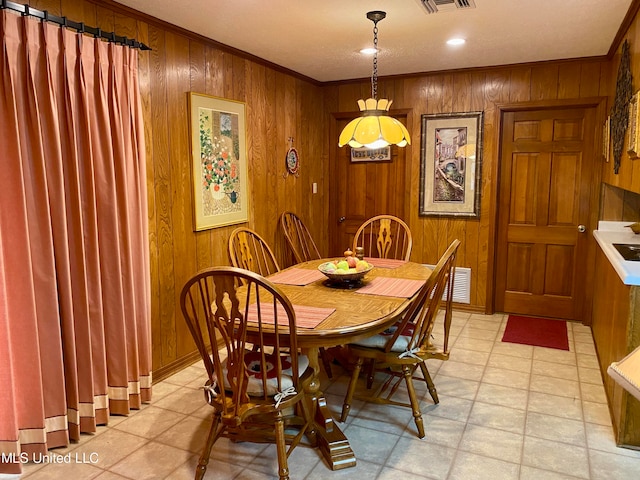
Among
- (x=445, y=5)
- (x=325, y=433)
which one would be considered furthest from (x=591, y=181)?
(x=325, y=433)

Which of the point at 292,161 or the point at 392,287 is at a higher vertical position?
the point at 292,161

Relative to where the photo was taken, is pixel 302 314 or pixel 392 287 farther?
pixel 392 287

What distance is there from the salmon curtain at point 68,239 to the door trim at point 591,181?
3.22 meters

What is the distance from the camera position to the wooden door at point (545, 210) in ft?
14.5

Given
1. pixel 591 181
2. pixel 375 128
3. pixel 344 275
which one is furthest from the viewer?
pixel 591 181

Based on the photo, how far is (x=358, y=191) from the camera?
211 inches

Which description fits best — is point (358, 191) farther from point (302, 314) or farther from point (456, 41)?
point (302, 314)

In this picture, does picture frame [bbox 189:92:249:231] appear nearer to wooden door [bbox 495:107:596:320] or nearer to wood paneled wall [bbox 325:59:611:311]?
wood paneled wall [bbox 325:59:611:311]

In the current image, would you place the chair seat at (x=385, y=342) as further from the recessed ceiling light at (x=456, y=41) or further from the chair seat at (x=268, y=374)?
the recessed ceiling light at (x=456, y=41)

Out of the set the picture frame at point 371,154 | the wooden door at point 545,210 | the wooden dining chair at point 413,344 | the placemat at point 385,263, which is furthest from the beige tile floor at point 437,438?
the picture frame at point 371,154

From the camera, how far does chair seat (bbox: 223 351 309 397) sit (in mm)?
2084

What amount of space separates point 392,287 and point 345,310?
55 cm

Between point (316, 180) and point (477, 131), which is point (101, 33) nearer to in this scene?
point (316, 180)

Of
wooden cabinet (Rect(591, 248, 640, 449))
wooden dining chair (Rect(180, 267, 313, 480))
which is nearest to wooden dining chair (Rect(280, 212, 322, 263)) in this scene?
wooden dining chair (Rect(180, 267, 313, 480))
